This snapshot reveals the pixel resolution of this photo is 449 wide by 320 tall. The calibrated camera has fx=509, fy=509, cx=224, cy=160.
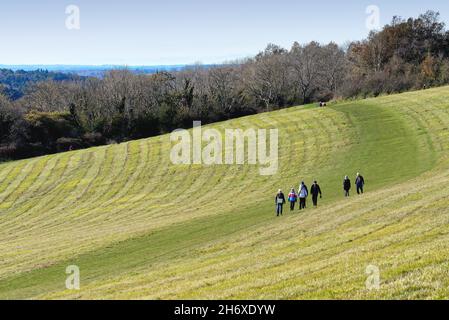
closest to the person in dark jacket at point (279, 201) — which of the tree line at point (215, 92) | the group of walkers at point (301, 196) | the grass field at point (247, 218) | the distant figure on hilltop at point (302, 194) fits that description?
the group of walkers at point (301, 196)

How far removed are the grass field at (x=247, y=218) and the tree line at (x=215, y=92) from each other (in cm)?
2359

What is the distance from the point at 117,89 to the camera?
118250 millimetres

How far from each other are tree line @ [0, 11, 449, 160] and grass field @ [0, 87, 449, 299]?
23.6m

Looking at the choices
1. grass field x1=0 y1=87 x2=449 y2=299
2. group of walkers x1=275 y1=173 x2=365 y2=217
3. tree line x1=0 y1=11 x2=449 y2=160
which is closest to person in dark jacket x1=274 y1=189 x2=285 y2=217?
group of walkers x1=275 y1=173 x2=365 y2=217

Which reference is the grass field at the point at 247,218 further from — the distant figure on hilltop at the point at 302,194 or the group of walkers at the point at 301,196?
the distant figure on hilltop at the point at 302,194

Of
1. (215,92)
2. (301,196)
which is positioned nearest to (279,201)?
(301,196)

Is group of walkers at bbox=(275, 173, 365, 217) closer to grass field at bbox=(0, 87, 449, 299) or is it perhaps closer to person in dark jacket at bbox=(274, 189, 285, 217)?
person in dark jacket at bbox=(274, 189, 285, 217)

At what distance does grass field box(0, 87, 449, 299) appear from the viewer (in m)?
14.4

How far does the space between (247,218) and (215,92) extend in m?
94.2

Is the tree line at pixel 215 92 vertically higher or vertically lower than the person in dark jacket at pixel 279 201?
higher

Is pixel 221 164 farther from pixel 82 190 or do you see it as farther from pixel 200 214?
pixel 200 214

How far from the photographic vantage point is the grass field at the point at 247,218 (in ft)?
47.3

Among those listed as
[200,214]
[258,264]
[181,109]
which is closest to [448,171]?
[200,214]

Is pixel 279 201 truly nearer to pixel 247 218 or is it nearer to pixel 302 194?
pixel 302 194
